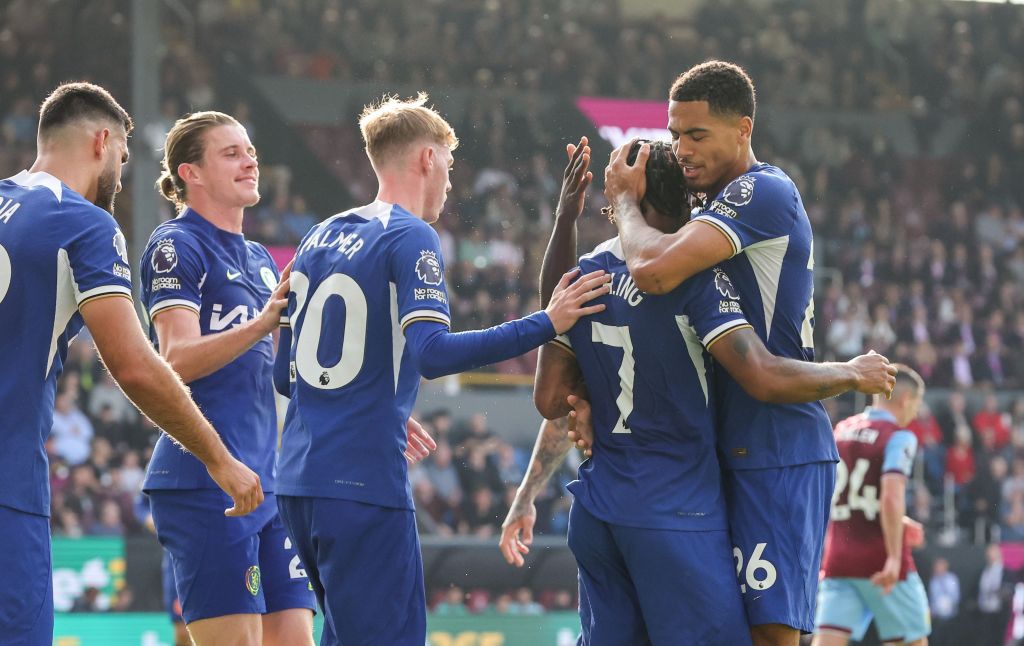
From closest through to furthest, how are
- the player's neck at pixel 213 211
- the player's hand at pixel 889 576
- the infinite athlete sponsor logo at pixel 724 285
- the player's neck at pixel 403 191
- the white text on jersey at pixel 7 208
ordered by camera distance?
the white text on jersey at pixel 7 208
the infinite athlete sponsor logo at pixel 724 285
the player's neck at pixel 403 191
the player's neck at pixel 213 211
the player's hand at pixel 889 576

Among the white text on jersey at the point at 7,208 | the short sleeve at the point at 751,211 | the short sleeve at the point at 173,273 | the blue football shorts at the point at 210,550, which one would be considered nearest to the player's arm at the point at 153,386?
the white text on jersey at the point at 7,208

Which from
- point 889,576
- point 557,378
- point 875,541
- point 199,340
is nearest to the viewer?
point 557,378

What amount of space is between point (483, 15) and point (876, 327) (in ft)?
27.1

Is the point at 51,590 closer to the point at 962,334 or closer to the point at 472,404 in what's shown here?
the point at 472,404

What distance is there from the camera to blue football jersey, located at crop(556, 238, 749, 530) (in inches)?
161

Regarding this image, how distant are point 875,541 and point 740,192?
221 inches

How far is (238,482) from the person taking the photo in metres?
4.20

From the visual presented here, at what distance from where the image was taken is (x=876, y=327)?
19547mm

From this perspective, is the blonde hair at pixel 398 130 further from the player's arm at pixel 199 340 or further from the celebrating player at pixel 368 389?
the player's arm at pixel 199 340

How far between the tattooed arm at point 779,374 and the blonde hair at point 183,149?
250 centimetres

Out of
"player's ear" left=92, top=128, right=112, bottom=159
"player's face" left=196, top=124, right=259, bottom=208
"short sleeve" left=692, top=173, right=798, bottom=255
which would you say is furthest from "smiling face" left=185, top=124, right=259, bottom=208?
"short sleeve" left=692, top=173, right=798, bottom=255

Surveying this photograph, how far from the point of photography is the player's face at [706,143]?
14.3ft

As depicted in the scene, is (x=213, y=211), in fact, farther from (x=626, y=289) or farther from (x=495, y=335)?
(x=626, y=289)

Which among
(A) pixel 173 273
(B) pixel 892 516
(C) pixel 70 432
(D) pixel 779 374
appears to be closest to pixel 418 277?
(D) pixel 779 374
